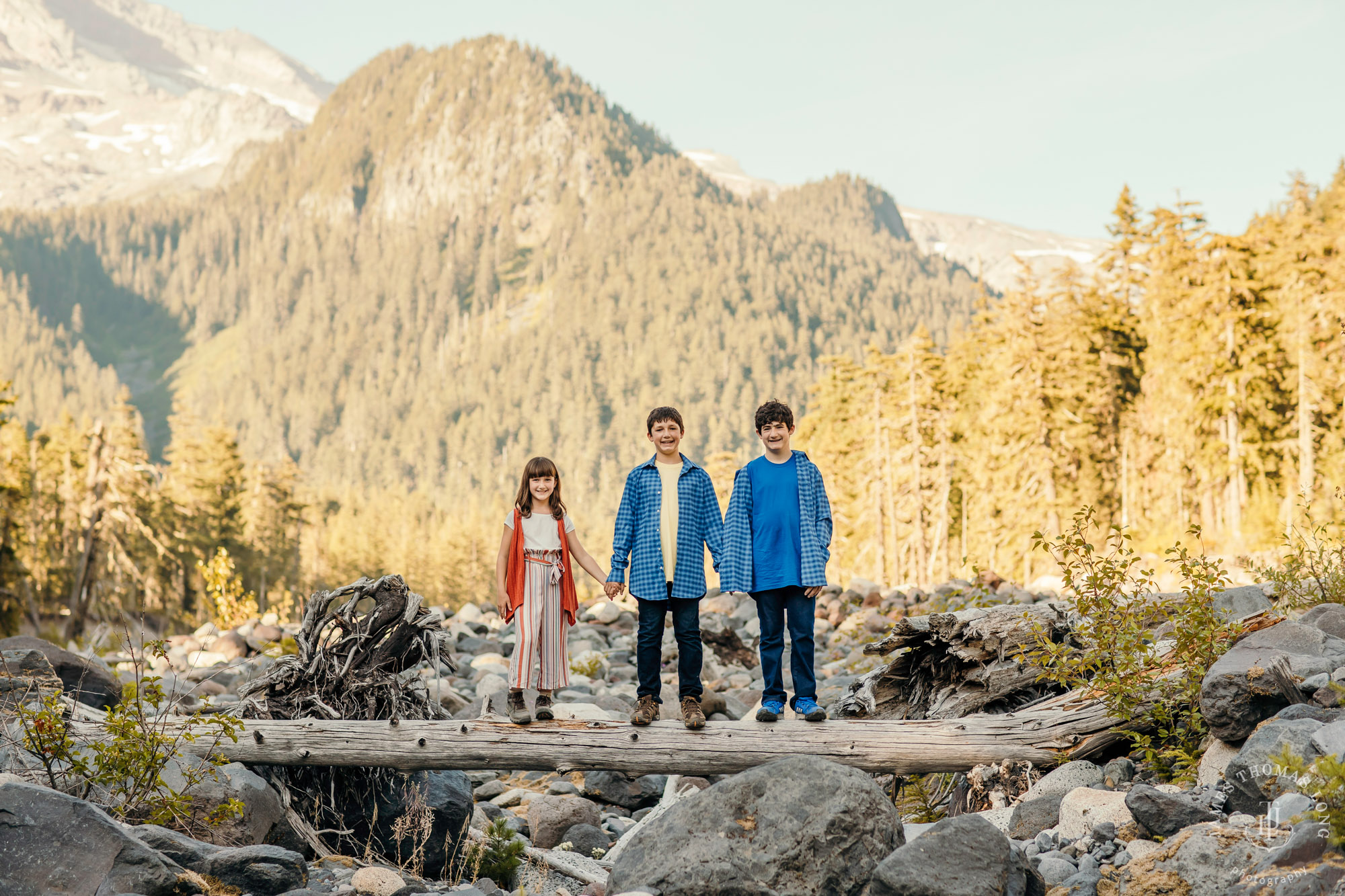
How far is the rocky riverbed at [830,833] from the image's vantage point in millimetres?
4254

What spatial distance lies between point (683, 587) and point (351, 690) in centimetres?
229

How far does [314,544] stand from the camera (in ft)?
248

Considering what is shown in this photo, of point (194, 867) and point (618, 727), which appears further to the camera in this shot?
point (618, 727)

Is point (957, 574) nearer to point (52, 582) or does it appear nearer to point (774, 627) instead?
point (52, 582)

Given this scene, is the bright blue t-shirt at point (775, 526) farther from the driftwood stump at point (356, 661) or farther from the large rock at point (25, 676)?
the large rock at point (25, 676)

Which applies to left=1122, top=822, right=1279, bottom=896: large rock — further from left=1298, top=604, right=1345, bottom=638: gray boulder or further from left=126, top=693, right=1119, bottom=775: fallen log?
left=1298, top=604, right=1345, bottom=638: gray boulder

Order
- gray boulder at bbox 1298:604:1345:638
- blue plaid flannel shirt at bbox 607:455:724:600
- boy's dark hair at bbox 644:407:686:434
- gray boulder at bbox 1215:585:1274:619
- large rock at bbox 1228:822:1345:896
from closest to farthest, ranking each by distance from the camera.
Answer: large rock at bbox 1228:822:1345:896
blue plaid flannel shirt at bbox 607:455:724:600
boy's dark hair at bbox 644:407:686:434
gray boulder at bbox 1298:604:1345:638
gray boulder at bbox 1215:585:1274:619

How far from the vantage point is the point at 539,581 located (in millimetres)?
6539

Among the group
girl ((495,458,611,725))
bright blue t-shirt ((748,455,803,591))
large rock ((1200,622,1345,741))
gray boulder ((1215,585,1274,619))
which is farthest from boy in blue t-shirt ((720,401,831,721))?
gray boulder ((1215,585,1274,619))

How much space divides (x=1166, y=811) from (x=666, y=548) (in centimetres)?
304

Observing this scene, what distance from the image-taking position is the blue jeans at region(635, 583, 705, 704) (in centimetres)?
626

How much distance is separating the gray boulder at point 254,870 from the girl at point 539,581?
1870mm

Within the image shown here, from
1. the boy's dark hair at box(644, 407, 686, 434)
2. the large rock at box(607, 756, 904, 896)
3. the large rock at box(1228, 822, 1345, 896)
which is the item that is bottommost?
the large rock at box(607, 756, 904, 896)

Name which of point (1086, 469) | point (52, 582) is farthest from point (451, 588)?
point (1086, 469)
